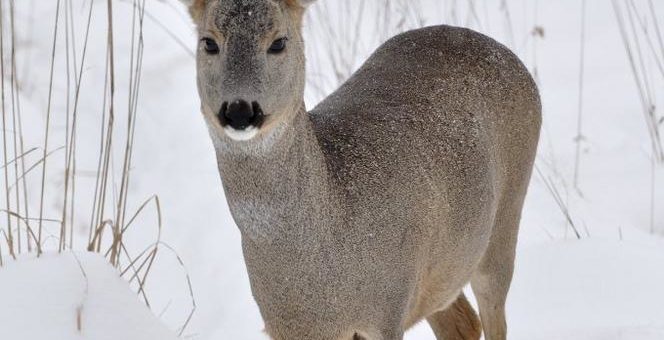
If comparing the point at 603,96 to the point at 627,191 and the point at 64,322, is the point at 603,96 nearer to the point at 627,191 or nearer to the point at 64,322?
the point at 627,191

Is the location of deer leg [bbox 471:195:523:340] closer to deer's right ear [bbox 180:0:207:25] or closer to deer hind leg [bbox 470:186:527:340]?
deer hind leg [bbox 470:186:527:340]

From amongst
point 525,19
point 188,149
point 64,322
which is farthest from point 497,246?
point 525,19

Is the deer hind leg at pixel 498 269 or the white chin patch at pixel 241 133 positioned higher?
the white chin patch at pixel 241 133

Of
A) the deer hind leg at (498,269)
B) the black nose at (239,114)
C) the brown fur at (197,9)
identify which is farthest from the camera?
the deer hind leg at (498,269)

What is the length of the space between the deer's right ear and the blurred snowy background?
95cm

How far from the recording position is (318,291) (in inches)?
141

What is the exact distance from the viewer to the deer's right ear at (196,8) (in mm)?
3492

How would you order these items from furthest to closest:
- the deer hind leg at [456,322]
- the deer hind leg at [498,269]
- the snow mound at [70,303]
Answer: the deer hind leg at [456,322]
the deer hind leg at [498,269]
the snow mound at [70,303]

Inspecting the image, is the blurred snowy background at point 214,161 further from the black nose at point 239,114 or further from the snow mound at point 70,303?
the black nose at point 239,114

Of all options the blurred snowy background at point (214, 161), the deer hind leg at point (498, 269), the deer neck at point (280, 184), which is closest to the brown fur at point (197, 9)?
the deer neck at point (280, 184)

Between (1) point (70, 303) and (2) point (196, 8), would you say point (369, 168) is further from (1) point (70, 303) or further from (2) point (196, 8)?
(1) point (70, 303)

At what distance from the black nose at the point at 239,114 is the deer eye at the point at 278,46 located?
7.2 inches

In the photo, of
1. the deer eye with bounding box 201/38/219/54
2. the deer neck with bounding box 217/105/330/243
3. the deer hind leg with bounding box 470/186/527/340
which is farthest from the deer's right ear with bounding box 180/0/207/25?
the deer hind leg with bounding box 470/186/527/340

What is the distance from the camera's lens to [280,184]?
11.2 ft
